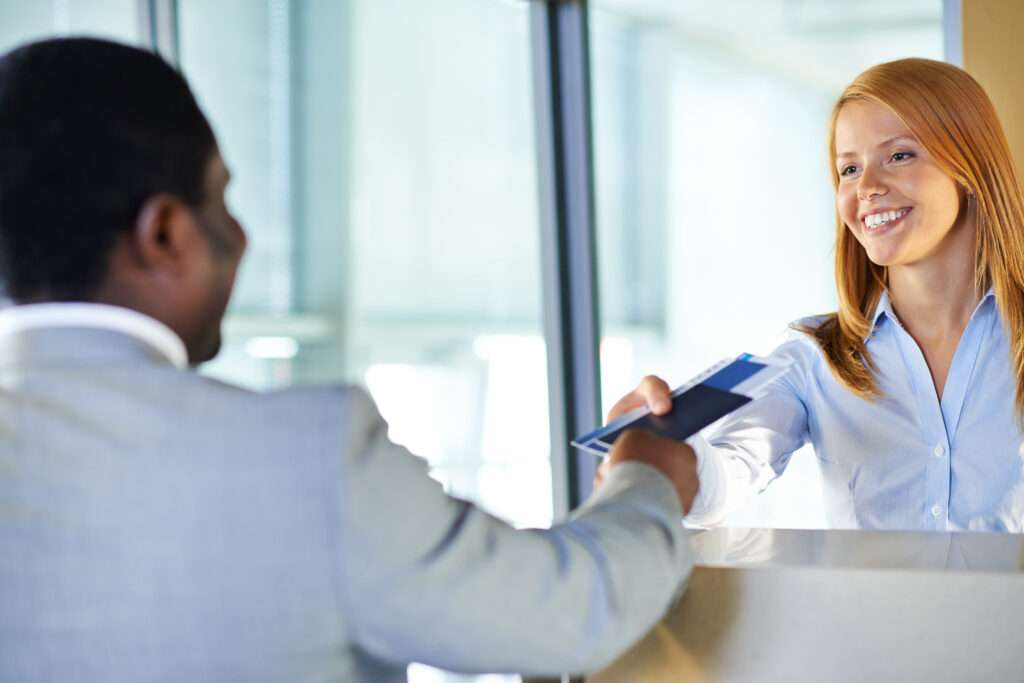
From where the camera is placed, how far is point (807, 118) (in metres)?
3.76

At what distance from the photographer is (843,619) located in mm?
1110

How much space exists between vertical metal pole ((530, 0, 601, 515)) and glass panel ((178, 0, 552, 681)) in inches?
2.7

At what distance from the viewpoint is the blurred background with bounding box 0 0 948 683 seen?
11.9 ft

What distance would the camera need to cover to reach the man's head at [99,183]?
922mm

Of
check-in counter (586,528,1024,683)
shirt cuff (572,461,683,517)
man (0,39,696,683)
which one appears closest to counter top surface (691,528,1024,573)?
check-in counter (586,528,1024,683)

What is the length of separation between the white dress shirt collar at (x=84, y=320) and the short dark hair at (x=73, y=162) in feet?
0.04

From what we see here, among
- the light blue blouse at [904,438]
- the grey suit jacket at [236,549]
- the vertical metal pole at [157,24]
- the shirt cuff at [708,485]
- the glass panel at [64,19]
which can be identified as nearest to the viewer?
the grey suit jacket at [236,549]

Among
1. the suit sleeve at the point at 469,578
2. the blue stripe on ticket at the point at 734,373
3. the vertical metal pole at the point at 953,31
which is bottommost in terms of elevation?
the suit sleeve at the point at 469,578

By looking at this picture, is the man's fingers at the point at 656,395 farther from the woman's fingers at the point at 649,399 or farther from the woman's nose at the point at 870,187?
the woman's nose at the point at 870,187

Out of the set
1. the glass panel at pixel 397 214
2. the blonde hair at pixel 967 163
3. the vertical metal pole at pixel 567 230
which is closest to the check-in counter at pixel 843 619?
the blonde hair at pixel 967 163

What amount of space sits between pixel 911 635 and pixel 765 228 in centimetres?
300

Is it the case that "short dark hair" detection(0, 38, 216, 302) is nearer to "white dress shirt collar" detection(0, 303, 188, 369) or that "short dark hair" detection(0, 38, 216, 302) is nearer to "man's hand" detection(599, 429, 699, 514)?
"white dress shirt collar" detection(0, 303, 188, 369)

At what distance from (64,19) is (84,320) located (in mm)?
2587

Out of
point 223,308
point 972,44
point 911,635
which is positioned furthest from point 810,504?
point 223,308
